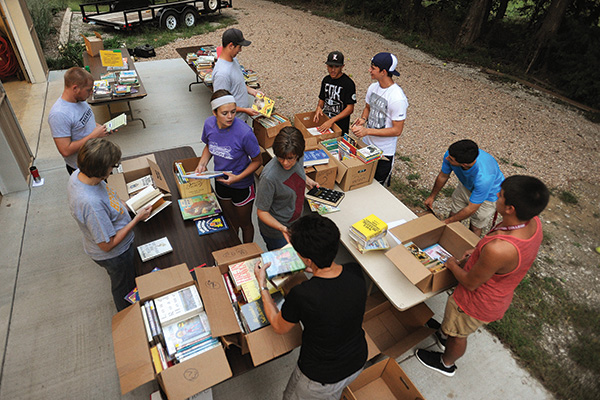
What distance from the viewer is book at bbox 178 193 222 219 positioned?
299cm

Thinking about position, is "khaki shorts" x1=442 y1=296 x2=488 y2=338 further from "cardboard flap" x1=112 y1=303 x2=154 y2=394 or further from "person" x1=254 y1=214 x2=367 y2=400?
"cardboard flap" x1=112 y1=303 x2=154 y2=394

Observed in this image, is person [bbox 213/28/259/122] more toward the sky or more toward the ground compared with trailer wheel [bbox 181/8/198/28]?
more toward the sky

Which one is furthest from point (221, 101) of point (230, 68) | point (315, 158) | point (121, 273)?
point (121, 273)

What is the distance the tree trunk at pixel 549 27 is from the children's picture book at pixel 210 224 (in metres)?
11.2

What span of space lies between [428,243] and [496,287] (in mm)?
735

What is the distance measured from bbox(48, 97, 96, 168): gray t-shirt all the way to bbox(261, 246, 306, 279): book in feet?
7.51

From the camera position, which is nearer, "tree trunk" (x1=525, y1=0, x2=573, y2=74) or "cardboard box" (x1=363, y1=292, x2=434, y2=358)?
"cardboard box" (x1=363, y1=292, x2=434, y2=358)

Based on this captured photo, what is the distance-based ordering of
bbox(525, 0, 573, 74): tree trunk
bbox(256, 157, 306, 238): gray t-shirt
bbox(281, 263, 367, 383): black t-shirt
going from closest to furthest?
bbox(281, 263, 367, 383): black t-shirt → bbox(256, 157, 306, 238): gray t-shirt → bbox(525, 0, 573, 74): tree trunk

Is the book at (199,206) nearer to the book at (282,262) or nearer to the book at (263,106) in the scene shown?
the book at (282,262)

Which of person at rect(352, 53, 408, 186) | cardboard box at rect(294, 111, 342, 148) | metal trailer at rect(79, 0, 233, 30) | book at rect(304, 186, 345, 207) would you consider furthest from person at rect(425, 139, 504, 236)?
metal trailer at rect(79, 0, 233, 30)

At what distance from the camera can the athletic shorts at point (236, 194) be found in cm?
332

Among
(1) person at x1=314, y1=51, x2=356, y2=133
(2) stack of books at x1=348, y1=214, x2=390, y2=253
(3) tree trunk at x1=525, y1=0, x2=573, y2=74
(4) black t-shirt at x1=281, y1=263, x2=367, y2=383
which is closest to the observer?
(4) black t-shirt at x1=281, y1=263, x2=367, y2=383

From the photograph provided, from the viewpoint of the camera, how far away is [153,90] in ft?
24.4

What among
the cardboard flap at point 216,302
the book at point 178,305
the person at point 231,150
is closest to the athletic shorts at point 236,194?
the person at point 231,150
